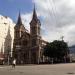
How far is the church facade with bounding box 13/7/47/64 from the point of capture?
112 meters

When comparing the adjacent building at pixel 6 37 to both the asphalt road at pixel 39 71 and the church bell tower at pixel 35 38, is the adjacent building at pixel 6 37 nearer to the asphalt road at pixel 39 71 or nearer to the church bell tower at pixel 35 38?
the church bell tower at pixel 35 38

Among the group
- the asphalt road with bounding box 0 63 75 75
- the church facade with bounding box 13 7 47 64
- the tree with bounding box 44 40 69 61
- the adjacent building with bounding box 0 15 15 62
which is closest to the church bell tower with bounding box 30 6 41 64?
the church facade with bounding box 13 7 47 64

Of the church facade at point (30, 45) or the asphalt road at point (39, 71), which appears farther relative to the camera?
the church facade at point (30, 45)

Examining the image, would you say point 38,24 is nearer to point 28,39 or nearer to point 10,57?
point 28,39

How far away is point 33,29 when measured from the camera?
115125 millimetres

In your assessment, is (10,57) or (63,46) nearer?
(63,46)

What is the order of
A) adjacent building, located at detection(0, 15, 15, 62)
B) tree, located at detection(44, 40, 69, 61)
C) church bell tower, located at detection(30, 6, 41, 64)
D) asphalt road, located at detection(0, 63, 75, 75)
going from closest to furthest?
asphalt road, located at detection(0, 63, 75, 75)
tree, located at detection(44, 40, 69, 61)
adjacent building, located at detection(0, 15, 15, 62)
church bell tower, located at detection(30, 6, 41, 64)

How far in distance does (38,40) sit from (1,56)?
59.4 ft

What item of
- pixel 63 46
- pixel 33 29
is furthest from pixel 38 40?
pixel 63 46

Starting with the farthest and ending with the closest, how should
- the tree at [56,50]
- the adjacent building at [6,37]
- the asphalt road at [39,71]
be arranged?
the adjacent building at [6,37] → the tree at [56,50] → the asphalt road at [39,71]

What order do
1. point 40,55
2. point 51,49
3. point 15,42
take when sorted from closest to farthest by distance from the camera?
point 51,49 < point 40,55 < point 15,42

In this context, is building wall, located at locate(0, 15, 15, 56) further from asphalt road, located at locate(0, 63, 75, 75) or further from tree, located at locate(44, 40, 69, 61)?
asphalt road, located at locate(0, 63, 75, 75)

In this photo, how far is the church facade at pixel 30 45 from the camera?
366ft

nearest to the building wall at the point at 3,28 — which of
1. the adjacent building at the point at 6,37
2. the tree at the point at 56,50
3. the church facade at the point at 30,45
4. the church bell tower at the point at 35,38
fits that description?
the adjacent building at the point at 6,37
